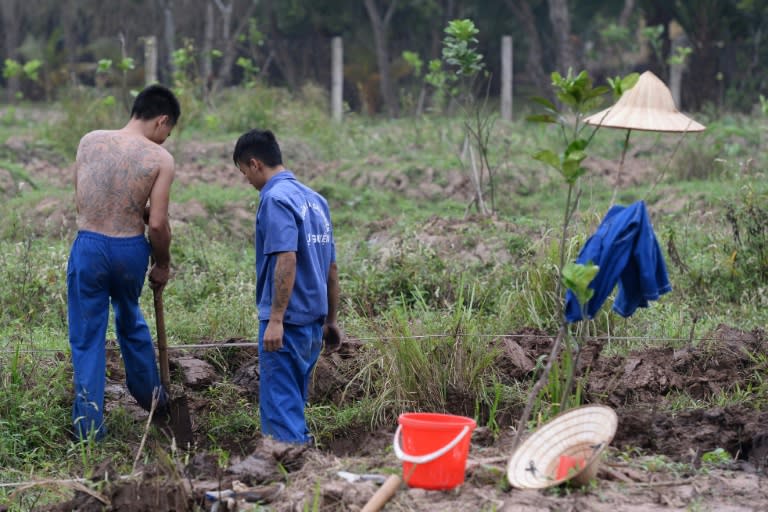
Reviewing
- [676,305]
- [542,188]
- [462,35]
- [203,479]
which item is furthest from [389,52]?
[203,479]

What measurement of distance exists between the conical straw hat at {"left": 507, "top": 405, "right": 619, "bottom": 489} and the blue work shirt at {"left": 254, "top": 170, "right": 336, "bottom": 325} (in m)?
1.41

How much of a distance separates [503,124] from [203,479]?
39.9 ft

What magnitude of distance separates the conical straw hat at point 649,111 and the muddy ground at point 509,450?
1.44 metres

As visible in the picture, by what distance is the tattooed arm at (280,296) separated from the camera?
16.4 ft

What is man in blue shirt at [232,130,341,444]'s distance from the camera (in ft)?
16.6

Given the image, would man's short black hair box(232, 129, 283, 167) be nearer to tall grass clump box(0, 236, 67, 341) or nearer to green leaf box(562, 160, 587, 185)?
green leaf box(562, 160, 587, 185)

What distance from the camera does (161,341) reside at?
18.6 feet

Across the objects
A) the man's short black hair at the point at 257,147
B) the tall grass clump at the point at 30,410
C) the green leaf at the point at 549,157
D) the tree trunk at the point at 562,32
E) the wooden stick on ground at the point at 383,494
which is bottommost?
the tall grass clump at the point at 30,410

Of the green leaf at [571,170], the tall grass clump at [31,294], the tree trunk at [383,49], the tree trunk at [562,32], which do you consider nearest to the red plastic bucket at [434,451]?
the green leaf at [571,170]

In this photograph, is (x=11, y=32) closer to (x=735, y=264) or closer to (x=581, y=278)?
(x=735, y=264)

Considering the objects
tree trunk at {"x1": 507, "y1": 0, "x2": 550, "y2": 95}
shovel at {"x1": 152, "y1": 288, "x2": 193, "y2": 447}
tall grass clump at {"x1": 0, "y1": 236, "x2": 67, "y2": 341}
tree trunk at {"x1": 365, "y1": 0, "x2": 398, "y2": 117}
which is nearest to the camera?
shovel at {"x1": 152, "y1": 288, "x2": 193, "y2": 447}

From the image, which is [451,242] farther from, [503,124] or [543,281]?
[503,124]

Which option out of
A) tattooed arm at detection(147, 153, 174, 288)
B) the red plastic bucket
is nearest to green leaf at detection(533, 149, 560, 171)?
the red plastic bucket

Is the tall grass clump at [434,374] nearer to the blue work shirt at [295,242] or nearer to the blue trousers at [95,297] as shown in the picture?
the blue work shirt at [295,242]
